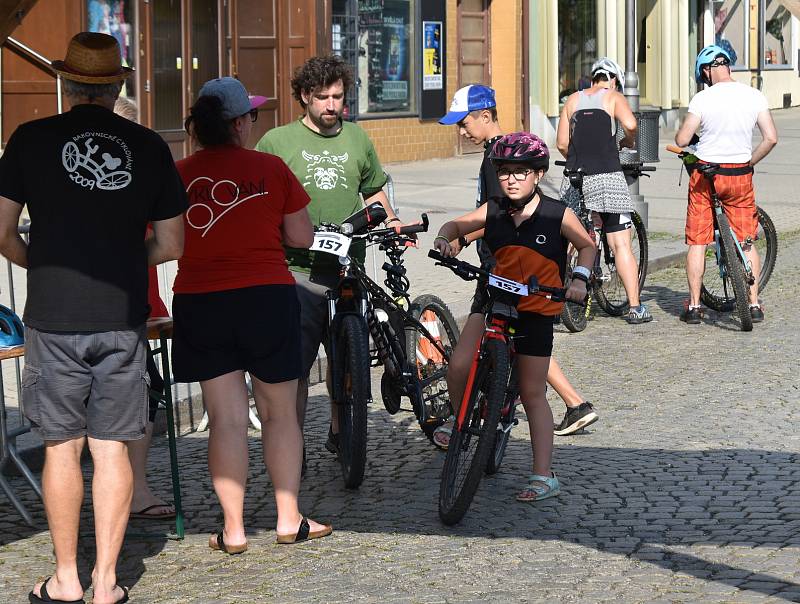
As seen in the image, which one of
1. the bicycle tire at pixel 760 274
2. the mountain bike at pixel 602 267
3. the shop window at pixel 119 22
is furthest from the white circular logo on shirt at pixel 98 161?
the shop window at pixel 119 22

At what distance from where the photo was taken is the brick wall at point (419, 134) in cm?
2252

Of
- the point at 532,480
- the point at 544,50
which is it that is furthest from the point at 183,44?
the point at 532,480

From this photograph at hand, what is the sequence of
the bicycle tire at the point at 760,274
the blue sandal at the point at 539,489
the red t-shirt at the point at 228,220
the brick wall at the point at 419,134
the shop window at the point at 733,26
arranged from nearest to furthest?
the red t-shirt at the point at 228,220
the blue sandal at the point at 539,489
the bicycle tire at the point at 760,274
the brick wall at the point at 419,134
the shop window at the point at 733,26

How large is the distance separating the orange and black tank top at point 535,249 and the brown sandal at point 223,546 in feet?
4.89

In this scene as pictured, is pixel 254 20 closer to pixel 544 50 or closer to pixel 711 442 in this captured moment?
pixel 544 50

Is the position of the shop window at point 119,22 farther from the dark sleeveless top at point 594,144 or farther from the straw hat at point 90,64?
the straw hat at point 90,64

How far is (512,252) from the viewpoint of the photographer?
19.5 feet

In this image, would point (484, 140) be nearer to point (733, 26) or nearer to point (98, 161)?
point (98, 161)

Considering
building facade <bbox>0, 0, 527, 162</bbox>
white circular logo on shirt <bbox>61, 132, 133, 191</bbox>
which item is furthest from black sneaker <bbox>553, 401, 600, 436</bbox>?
building facade <bbox>0, 0, 527, 162</bbox>

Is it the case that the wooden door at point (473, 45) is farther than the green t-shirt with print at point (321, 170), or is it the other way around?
the wooden door at point (473, 45)

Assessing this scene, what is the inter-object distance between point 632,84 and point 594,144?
5.45 m

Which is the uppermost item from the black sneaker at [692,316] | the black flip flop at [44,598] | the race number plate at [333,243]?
the race number plate at [333,243]

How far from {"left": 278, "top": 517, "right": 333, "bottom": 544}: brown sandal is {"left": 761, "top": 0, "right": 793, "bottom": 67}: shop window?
35.3 meters

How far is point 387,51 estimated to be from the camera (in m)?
23.0
